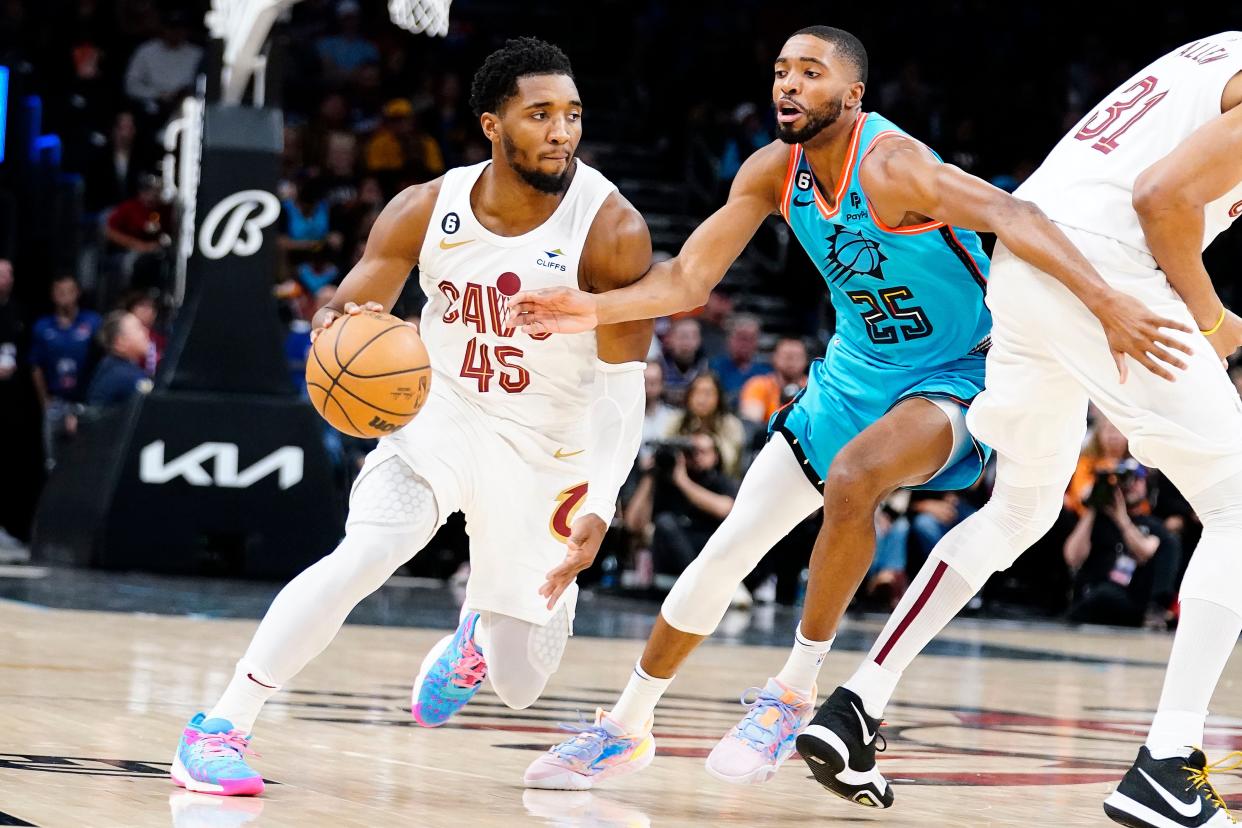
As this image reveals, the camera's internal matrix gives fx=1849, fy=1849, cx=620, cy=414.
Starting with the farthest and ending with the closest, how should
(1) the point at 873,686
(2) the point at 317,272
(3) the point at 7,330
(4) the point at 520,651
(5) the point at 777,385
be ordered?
1. (2) the point at 317,272
2. (3) the point at 7,330
3. (5) the point at 777,385
4. (4) the point at 520,651
5. (1) the point at 873,686

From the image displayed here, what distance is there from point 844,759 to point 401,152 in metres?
11.8

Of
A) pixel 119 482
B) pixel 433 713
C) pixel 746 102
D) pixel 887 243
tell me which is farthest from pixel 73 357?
pixel 887 243

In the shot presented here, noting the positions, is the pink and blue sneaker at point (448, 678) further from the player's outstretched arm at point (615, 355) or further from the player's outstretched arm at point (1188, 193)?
the player's outstretched arm at point (1188, 193)

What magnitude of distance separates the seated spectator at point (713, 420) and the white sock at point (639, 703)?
6183 millimetres

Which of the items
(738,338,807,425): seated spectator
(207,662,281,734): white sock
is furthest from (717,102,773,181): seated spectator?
(207,662,281,734): white sock

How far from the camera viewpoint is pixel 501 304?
4.55 metres

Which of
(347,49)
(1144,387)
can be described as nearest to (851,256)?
(1144,387)

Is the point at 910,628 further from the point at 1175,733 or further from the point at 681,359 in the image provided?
the point at 681,359

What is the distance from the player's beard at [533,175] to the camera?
177 inches

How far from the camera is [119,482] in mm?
10133

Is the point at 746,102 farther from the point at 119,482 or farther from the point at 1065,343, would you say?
the point at 1065,343

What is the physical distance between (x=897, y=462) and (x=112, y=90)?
11864 mm

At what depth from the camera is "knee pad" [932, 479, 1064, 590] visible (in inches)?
171

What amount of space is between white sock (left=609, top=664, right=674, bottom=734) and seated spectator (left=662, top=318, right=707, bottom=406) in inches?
284
